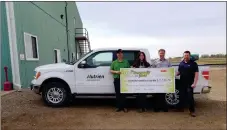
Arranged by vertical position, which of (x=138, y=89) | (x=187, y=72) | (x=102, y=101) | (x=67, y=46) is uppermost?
(x=67, y=46)

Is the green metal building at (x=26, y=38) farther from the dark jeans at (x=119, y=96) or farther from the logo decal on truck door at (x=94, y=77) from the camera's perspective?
the dark jeans at (x=119, y=96)

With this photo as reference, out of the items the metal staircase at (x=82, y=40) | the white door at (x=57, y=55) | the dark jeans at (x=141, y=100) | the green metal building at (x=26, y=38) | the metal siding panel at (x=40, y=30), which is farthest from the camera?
the metal staircase at (x=82, y=40)

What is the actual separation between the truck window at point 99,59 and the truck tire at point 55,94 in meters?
1.02

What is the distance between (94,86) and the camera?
6.80 m

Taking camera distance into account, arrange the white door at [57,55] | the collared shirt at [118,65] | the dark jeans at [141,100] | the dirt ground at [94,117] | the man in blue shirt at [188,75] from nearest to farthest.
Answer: the dirt ground at [94,117] < the man in blue shirt at [188,75] < the collared shirt at [118,65] < the dark jeans at [141,100] < the white door at [57,55]

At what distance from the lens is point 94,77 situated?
6.79 m

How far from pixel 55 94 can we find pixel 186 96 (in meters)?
3.69

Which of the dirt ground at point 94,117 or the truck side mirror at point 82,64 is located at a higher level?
the truck side mirror at point 82,64

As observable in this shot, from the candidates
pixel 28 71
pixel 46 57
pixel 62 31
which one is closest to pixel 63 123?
pixel 28 71

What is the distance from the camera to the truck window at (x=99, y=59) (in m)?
6.84

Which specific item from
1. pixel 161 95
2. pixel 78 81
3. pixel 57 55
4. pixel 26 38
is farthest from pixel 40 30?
pixel 161 95

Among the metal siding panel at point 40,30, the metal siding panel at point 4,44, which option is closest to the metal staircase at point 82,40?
the metal siding panel at point 40,30

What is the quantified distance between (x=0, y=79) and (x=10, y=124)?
4518 millimetres

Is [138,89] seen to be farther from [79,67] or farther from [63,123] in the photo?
[63,123]
